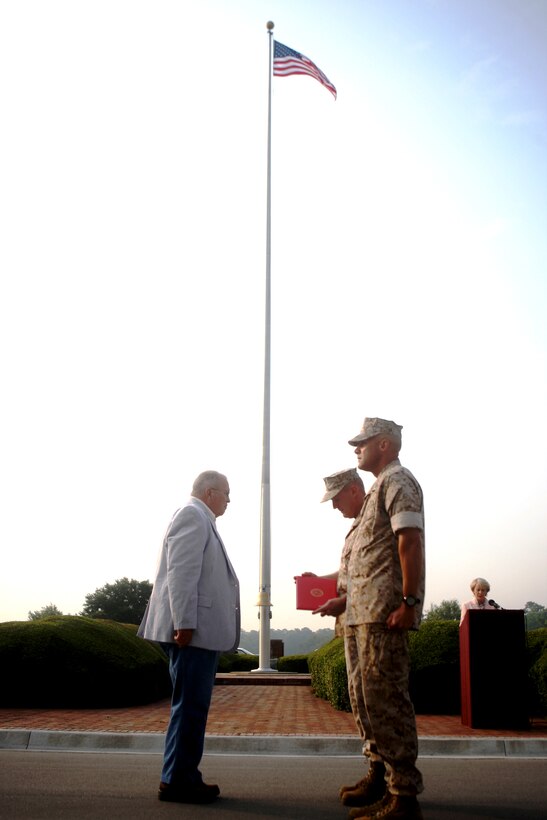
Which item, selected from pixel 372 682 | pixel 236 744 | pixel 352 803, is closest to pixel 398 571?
pixel 372 682

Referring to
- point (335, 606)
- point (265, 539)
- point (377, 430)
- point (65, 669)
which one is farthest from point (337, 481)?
point (265, 539)

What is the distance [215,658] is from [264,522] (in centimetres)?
1509

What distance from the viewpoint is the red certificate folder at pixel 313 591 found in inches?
206

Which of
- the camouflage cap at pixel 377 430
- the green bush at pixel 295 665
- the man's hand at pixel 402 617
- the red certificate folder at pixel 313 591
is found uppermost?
the camouflage cap at pixel 377 430

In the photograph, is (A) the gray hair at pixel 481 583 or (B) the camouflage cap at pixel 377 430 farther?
(A) the gray hair at pixel 481 583

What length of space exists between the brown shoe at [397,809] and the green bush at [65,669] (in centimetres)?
675

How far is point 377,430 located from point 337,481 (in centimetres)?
53

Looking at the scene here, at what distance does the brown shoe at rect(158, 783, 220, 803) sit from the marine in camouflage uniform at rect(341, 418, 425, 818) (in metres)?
0.98

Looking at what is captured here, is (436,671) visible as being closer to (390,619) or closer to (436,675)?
(436,675)

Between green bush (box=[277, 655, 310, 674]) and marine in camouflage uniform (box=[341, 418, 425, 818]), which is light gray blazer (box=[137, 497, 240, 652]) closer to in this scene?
marine in camouflage uniform (box=[341, 418, 425, 818])

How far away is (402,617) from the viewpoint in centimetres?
400

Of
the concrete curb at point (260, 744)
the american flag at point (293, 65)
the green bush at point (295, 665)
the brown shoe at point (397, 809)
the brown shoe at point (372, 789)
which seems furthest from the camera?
the green bush at point (295, 665)

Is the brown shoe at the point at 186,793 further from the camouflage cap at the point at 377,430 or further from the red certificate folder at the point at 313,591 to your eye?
the camouflage cap at the point at 377,430

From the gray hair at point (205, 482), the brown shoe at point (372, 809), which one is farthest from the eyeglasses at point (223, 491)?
the brown shoe at point (372, 809)
